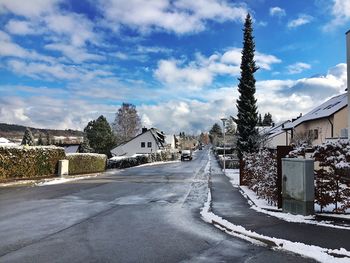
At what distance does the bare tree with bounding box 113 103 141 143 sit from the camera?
10256 cm

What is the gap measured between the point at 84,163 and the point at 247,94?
1648cm

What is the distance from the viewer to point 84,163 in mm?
38500

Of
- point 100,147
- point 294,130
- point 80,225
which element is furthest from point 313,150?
point 100,147

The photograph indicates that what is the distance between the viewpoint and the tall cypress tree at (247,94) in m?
38.5

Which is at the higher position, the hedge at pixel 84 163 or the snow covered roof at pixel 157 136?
the snow covered roof at pixel 157 136

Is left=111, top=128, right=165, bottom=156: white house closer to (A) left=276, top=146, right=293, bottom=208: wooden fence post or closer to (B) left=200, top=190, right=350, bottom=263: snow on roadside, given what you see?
(A) left=276, top=146, right=293, bottom=208: wooden fence post

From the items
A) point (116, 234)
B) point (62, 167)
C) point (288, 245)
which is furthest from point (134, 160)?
point (288, 245)

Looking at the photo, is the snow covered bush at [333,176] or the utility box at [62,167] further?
the utility box at [62,167]

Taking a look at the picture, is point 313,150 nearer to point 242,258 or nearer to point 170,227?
point 170,227

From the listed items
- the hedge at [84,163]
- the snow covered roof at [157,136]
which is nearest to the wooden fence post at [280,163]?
the hedge at [84,163]

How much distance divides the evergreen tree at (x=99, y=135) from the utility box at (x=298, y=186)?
3118 inches

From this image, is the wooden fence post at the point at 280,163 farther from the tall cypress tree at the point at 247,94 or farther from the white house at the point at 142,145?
the white house at the point at 142,145

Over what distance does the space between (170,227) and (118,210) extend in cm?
363

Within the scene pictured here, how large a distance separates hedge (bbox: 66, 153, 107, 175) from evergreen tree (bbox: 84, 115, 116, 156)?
45.4 m
